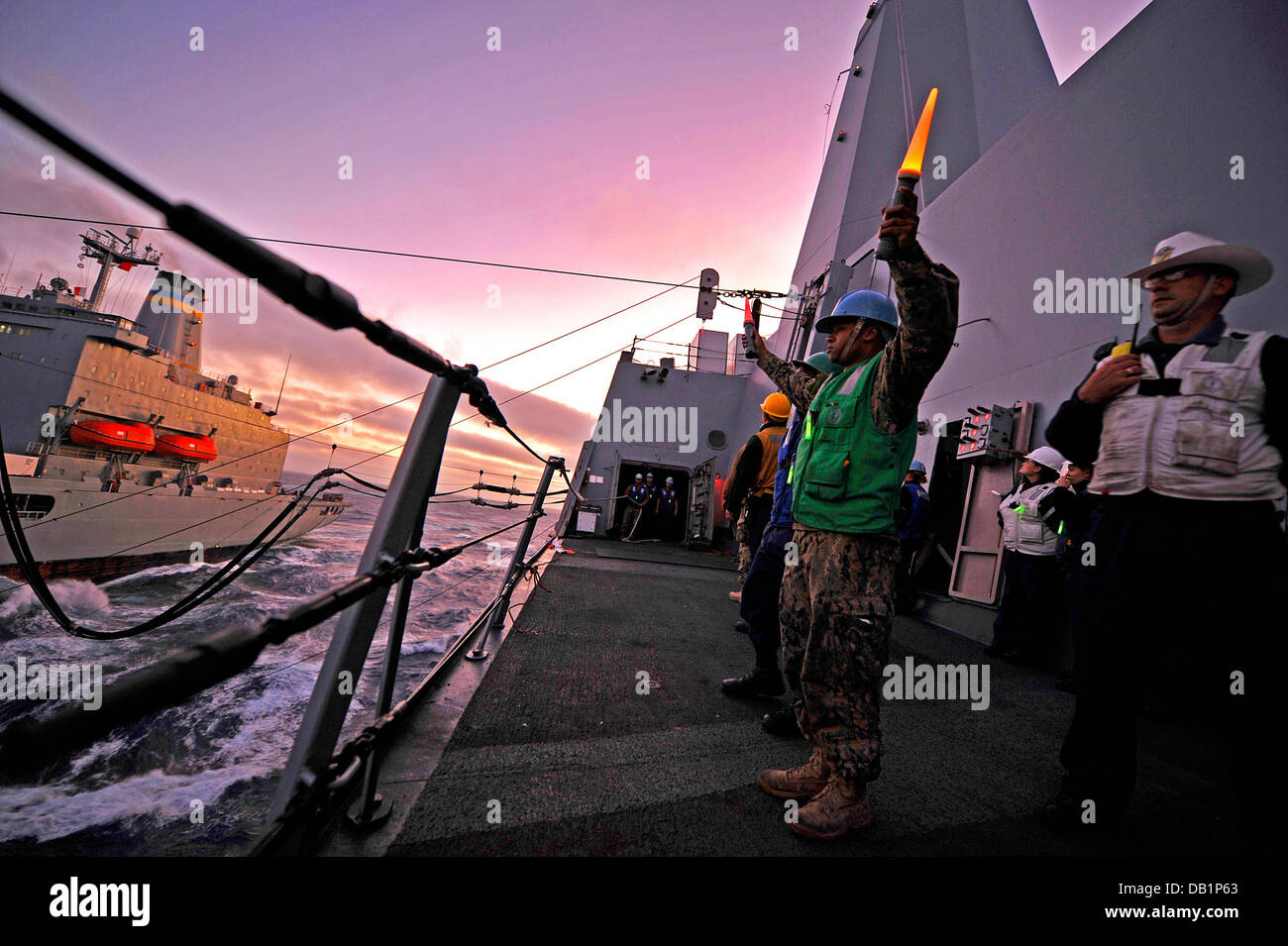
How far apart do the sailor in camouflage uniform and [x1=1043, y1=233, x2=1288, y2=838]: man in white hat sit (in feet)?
2.38

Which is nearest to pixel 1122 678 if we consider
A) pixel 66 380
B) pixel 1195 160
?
pixel 1195 160

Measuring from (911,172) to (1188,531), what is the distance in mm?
1450

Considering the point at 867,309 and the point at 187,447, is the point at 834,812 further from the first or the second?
the point at 187,447

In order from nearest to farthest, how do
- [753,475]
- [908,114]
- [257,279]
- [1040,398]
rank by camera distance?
[257,279], [753,475], [1040,398], [908,114]

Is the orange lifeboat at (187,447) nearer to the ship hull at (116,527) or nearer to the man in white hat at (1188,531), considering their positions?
the ship hull at (116,527)

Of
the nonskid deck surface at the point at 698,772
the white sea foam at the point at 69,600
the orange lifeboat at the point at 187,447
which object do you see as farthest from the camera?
the orange lifeboat at the point at 187,447

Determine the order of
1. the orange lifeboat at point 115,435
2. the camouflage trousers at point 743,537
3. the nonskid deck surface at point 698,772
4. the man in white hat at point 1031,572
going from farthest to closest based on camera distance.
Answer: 1. the orange lifeboat at point 115,435
2. the man in white hat at point 1031,572
3. the camouflage trousers at point 743,537
4. the nonskid deck surface at point 698,772

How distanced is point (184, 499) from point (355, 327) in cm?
1801

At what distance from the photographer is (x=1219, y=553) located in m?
1.58

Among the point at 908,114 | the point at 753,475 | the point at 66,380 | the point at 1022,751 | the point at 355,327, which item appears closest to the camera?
the point at 355,327

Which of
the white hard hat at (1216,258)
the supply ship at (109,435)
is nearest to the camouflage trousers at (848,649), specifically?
the white hard hat at (1216,258)

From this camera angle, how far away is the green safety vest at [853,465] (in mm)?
1683

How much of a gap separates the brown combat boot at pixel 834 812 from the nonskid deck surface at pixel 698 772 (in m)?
0.04
